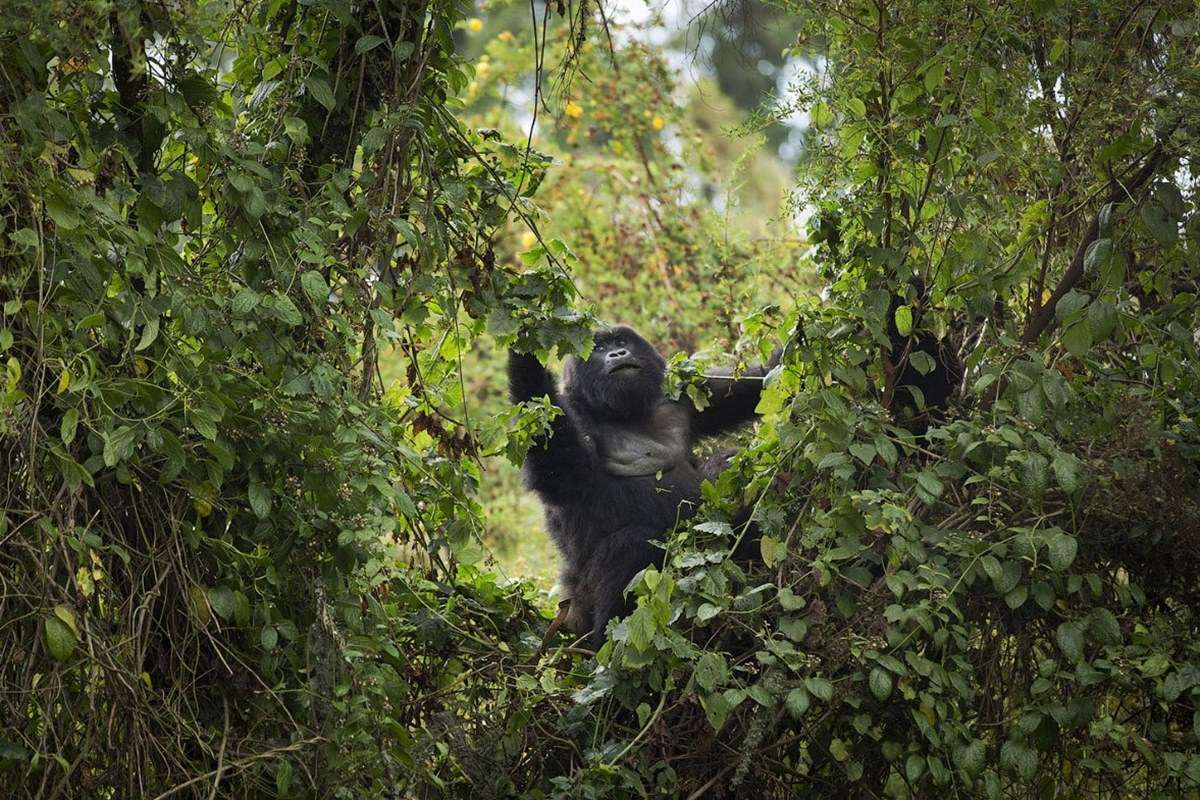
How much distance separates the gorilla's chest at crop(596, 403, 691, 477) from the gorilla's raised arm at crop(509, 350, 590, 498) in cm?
32

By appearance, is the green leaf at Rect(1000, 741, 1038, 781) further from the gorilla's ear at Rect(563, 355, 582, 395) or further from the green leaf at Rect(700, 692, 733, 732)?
the gorilla's ear at Rect(563, 355, 582, 395)

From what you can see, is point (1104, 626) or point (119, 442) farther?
point (1104, 626)

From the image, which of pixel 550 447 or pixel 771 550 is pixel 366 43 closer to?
pixel 771 550

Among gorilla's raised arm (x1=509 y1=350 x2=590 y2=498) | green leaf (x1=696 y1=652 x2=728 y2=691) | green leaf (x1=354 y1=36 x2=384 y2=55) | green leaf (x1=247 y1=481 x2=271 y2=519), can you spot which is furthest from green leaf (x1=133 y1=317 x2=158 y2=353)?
gorilla's raised arm (x1=509 y1=350 x2=590 y2=498)

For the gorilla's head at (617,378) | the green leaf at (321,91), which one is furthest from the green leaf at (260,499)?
the gorilla's head at (617,378)

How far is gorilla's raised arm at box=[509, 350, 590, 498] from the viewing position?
17.3 ft

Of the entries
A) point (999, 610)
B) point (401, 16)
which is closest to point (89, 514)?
point (401, 16)

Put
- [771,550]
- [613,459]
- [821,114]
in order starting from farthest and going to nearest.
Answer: [613,459] → [821,114] → [771,550]

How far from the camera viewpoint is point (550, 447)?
5379 mm

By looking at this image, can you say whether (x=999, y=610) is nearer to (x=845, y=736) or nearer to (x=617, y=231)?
(x=845, y=736)

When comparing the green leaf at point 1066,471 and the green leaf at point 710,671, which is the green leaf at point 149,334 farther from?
the green leaf at point 1066,471

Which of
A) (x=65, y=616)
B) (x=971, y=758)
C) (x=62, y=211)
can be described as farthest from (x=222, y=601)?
(x=971, y=758)

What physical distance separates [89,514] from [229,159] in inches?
37.5

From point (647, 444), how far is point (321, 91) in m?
2.79
